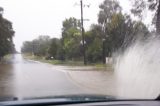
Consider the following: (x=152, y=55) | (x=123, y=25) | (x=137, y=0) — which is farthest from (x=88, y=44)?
(x=152, y=55)

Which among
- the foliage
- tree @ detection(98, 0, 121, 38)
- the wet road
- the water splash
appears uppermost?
tree @ detection(98, 0, 121, 38)

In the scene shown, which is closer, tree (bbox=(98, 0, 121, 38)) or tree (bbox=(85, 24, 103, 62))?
tree (bbox=(85, 24, 103, 62))

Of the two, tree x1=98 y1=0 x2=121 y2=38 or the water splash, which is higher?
tree x1=98 y1=0 x2=121 y2=38

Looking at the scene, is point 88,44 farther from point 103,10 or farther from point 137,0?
point 137,0

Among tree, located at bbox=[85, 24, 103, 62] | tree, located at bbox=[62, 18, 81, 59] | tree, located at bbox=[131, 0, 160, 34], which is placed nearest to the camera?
tree, located at bbox=[131, 0, 160, 34]

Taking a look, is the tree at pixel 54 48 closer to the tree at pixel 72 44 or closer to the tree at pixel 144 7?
the tree at pixel 72 44

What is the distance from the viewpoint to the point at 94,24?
72.1 m

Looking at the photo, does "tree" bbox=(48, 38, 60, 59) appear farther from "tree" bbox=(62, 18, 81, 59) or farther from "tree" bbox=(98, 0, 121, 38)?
"tree" bbox=(98, 0, 121, 38)

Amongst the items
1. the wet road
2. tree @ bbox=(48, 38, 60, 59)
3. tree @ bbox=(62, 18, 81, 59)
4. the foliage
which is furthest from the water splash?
tree @ bbox=(48, 38, 60, 59)

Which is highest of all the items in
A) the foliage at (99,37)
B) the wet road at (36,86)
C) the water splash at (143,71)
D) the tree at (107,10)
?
the tree at (107,10)

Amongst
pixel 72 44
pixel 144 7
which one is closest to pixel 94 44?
pixel 72 44

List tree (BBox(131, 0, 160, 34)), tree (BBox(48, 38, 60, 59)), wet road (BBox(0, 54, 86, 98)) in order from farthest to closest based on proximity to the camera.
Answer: tree (BBox(48, 38, 60, 59)) < tree (BBox(131, 0, 160, 34)) < wet road (BBox(0, 54, 86, 98))

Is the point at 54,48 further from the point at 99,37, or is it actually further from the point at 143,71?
the point at 143,71

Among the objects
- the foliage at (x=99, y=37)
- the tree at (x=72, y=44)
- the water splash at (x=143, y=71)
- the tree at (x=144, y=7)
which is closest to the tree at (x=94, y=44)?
the foliage at (x=99, y=37)
